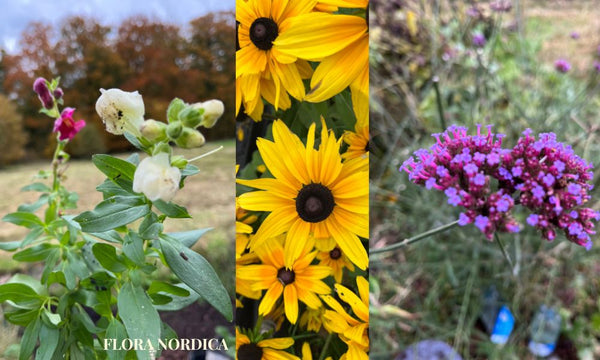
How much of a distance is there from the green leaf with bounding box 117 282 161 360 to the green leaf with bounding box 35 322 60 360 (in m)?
0.15

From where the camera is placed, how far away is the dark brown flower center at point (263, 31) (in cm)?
53

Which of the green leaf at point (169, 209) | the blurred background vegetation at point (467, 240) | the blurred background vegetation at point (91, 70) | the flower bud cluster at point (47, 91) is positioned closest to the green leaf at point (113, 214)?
the green leaf at point (169, 209)

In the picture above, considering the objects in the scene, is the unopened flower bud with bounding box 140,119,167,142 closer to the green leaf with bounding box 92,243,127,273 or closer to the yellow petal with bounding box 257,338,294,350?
the green leaf with bounding box 92,243,127,273

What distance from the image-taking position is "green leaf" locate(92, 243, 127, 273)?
0.54 m

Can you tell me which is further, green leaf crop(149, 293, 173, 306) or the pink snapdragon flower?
the pink snapdragon flower

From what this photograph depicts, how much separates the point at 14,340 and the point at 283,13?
113 cm

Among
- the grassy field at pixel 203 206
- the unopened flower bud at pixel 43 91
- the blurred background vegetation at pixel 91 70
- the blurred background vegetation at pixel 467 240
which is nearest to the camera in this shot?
the unopened flower bud at pixel 43 91

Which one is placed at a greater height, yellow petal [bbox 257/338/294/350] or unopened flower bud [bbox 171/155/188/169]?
unopened flower bud [bbox 171/155/188/169]

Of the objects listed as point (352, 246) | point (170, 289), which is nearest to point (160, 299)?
point (170, 289)

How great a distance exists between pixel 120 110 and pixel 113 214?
4.3 inches

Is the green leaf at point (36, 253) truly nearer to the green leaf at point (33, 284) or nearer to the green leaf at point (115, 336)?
the green leaf at point (33, 284)

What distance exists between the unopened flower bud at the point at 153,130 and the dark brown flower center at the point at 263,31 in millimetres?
160

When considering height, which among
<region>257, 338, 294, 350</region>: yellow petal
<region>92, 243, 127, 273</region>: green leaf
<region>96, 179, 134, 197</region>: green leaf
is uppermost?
<region>96, 179, 134, 197</region>: green leaf

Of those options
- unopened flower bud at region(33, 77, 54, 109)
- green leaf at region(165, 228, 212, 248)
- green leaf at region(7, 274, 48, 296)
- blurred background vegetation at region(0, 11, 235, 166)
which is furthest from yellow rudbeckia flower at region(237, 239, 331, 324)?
blurred background vegetation at region(0, 11, 235, 166)
